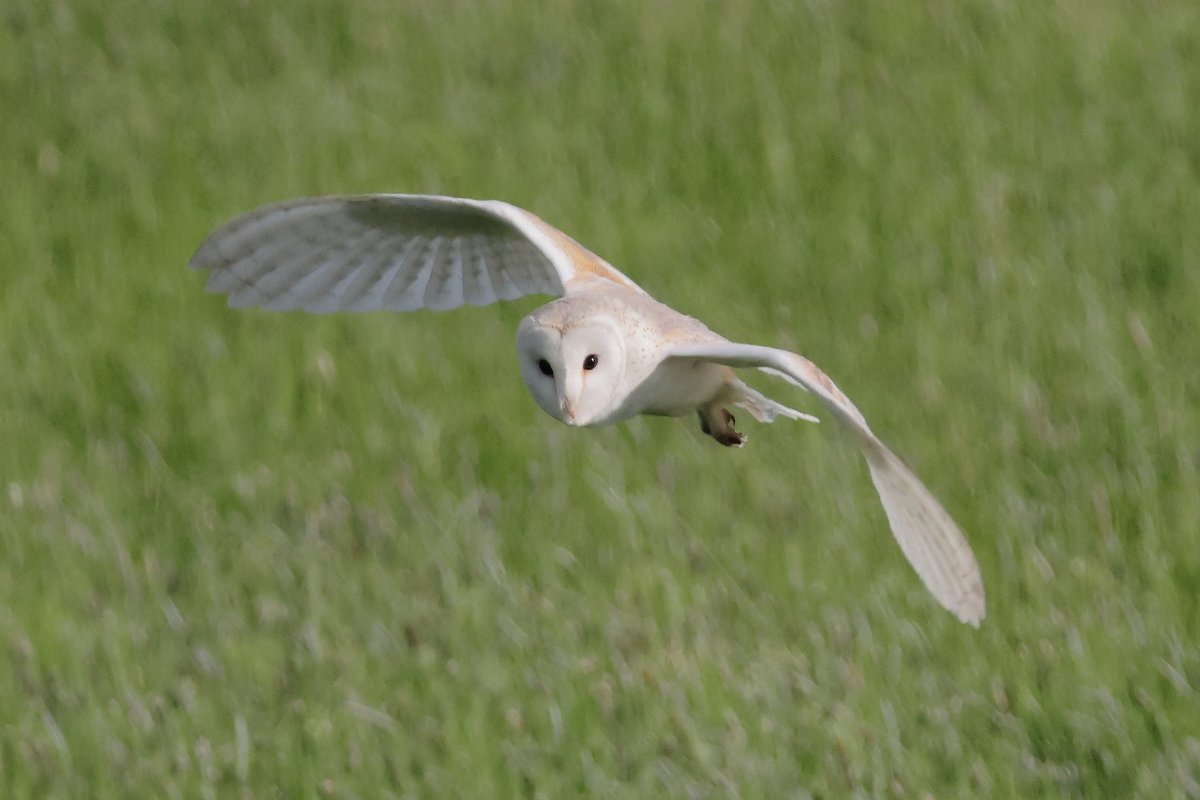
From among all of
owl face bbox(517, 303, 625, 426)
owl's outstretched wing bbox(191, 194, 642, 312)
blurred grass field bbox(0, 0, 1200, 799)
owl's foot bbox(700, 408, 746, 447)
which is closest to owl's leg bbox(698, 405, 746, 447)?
owl's foot bbox(700, 408, 746, 447)

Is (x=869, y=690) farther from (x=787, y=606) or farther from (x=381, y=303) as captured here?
(x=381, y=303)

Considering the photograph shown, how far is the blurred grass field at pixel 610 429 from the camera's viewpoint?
5.32 m

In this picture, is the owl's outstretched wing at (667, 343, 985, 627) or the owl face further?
the owl face

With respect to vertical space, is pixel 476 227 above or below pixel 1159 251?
above

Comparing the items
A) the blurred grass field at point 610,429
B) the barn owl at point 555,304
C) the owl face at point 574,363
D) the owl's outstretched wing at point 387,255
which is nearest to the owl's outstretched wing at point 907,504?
the barn owl at point 555,304

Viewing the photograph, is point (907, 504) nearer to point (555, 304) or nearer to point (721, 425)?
point (555, 304)

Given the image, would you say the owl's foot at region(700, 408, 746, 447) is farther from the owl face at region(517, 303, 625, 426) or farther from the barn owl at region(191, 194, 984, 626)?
the owl face at region(517, 303, 625, 426)

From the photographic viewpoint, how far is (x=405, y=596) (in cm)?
601

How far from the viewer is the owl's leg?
468 cm

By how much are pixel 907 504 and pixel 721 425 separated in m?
0.84

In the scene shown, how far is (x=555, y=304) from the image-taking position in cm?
413

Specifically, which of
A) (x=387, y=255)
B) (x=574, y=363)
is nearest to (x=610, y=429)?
(x=387, y=255)

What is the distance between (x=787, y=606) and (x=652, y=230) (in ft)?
8.33

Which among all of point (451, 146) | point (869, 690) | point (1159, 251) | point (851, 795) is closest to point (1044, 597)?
point (869, 690)
